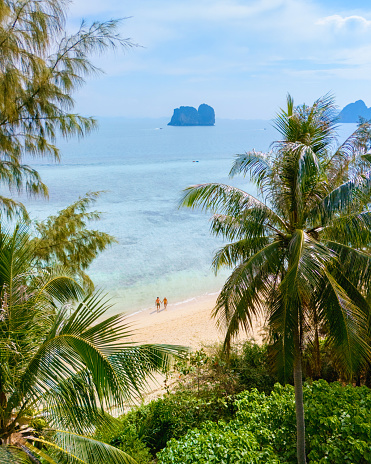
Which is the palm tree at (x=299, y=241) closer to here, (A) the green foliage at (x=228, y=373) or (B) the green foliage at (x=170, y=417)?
(B) the green foliage at (x=170, y=417)

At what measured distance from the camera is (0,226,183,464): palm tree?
4.12m

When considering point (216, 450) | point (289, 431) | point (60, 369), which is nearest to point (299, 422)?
point (289, 431)

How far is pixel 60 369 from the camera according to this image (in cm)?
420

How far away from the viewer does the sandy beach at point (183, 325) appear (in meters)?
16.5

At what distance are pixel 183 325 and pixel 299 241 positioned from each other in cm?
1445

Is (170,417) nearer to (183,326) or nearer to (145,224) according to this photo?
(183,326)

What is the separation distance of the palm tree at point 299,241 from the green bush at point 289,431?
0.45 m

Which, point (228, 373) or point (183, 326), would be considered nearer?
point (228, 373)

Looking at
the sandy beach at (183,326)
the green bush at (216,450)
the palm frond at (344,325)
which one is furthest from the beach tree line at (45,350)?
the sandy beach at (183,326)

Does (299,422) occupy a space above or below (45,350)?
below

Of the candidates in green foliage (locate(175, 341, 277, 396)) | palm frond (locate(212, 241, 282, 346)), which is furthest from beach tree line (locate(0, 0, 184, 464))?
green foliage (locate(175, 341, 277, 396))

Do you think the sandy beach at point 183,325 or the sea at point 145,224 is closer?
the sandy beach at point 183,325

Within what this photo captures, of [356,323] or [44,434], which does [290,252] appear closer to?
[356,323]

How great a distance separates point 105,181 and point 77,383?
63.9 m
